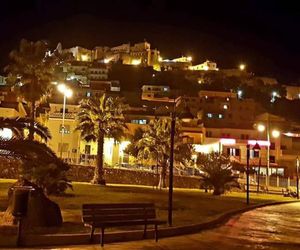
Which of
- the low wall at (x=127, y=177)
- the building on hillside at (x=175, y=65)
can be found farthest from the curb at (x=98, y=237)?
the building on hillside at (x=175, y=65)

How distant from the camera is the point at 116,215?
12.4m

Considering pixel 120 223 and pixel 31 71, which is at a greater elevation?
pixel 31 71

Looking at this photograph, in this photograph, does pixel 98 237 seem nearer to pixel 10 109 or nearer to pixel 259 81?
pixel 10 109

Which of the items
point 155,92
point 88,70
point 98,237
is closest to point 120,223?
point 98,237

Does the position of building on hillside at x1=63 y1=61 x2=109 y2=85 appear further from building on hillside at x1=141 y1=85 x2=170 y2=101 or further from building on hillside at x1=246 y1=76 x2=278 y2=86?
building on hillside at x1=246 y1=76 x2=278 y2=86

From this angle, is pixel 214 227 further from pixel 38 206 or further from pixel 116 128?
pixel 116 128

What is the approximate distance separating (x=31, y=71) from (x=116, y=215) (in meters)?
34.9

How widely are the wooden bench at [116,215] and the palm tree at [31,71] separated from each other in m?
32.8

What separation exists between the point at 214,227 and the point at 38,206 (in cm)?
616

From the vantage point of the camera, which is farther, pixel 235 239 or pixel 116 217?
pixel 235 239

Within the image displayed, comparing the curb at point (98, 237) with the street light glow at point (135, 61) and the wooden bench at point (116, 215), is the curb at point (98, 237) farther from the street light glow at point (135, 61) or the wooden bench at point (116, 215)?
the street light glow at point (135, 61)

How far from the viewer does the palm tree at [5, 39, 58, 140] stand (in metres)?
44.6

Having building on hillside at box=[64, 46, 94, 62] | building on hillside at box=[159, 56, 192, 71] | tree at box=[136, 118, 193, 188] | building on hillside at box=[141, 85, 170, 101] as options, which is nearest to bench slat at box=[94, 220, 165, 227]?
tree at box=[136, 118, 193, 188]

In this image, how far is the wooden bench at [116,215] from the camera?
11617mm
